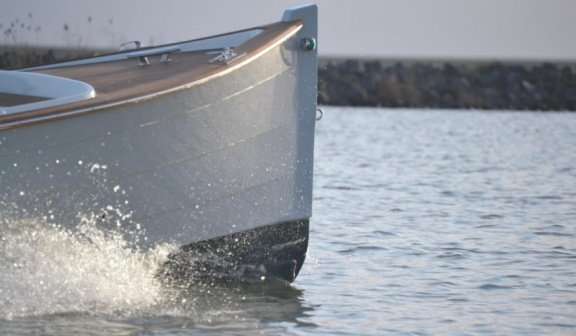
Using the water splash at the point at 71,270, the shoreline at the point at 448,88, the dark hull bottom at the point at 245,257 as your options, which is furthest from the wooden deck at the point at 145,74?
the shoreline at the point at 448,88

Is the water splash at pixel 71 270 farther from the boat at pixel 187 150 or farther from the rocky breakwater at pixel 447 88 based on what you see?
the rocky breakwater at pixel 447 88

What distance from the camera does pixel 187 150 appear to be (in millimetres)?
9523

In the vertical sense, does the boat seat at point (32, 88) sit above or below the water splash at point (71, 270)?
above

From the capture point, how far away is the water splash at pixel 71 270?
8.83 m

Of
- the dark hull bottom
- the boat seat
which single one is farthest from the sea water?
the boat seat

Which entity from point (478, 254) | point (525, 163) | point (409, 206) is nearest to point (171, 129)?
point (478, 254)

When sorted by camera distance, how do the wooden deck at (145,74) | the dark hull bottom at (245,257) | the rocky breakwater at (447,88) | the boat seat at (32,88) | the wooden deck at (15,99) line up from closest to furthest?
the wooden deck at (145,74), the boat seat at (32,88), the dark hull bottom at (245,257), the wooden deck at (15,99), the rocky breakwater at (447,88)

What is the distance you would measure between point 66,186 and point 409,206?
7.32 m

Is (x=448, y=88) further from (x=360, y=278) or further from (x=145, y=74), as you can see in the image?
(x=145, y=74)

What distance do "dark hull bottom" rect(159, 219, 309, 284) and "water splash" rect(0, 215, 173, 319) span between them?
26 centimetres

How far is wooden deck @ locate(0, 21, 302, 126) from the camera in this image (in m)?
8.90

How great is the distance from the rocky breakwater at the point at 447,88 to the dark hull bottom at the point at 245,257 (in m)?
39.6

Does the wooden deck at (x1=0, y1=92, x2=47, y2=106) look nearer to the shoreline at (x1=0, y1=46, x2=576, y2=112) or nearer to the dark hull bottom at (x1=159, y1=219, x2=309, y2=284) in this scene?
the dark hull bottom at (x1=159, y1=219, x2=309, y2=284)

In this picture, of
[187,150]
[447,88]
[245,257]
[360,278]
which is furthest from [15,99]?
[447,88]
